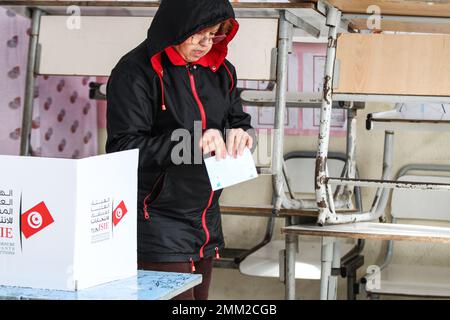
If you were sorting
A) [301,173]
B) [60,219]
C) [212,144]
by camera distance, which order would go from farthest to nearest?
1. [301,173]
2. [212,144]
3. [60,219]

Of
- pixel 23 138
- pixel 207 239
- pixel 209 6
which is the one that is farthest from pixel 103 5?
pixel 207 239

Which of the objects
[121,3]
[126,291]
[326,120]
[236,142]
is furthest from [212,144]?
[121,3]

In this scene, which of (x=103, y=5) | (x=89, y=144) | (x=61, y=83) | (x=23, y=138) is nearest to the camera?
(x=103, y=5)

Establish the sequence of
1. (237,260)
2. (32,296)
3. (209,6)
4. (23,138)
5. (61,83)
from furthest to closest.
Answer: (61,83) → (237,260) → (23,138) → (209,6) → (32,296)

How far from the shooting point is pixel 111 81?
1983 millimetres

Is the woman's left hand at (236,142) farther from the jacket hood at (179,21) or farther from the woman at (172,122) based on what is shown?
the jacket hood at (179,21)

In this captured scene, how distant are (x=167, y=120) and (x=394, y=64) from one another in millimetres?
730

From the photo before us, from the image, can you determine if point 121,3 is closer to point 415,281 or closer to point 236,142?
point 236,142

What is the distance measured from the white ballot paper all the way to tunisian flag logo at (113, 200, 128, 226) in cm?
27

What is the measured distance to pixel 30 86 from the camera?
9.46 feet

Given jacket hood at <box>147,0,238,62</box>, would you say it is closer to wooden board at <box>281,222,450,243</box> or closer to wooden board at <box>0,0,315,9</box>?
wooden board at <box>0,0,315,9</box>

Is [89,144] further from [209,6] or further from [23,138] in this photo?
[209,6]

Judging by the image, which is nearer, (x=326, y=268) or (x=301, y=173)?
(x=326, y=268)
